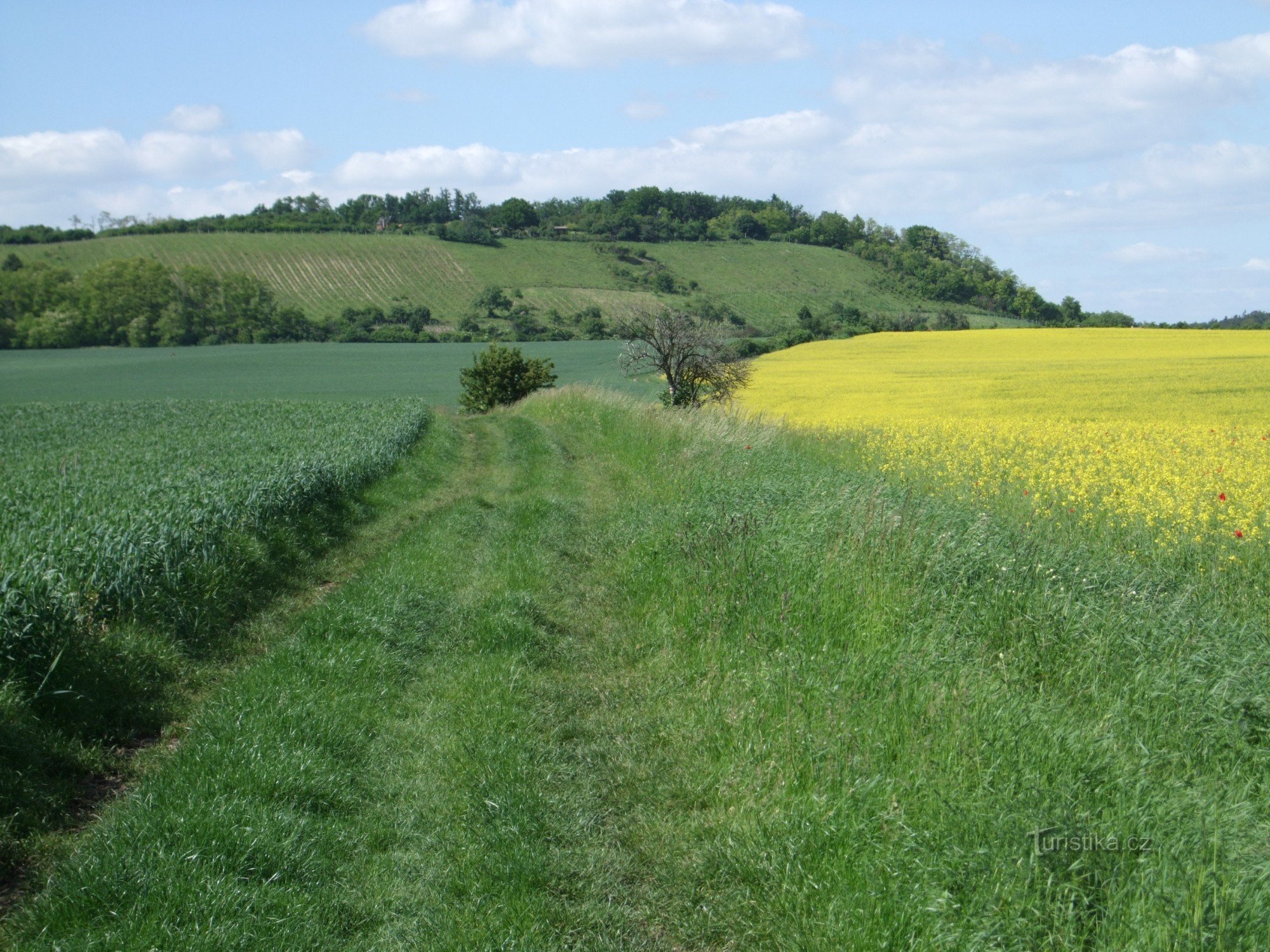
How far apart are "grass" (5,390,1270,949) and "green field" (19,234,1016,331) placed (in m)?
75.6

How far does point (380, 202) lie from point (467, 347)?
245 feet

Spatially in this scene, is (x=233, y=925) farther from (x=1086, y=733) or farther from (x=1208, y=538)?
(x=1208, y=538)

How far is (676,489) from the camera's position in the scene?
12.0 meters

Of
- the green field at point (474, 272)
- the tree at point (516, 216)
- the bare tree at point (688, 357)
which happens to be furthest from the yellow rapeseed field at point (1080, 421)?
the tree at point (516, 216)

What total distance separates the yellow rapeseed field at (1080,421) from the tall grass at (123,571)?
8353 mm

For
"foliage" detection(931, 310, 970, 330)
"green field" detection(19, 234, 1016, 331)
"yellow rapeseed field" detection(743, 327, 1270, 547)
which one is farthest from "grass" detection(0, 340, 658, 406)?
"foliage" detection(931, 310, 970, 330)

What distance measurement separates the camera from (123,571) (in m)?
6.98

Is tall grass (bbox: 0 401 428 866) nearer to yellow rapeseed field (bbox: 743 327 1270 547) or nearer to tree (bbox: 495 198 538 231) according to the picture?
yellow rapeseed field (bbox: 743 327 1270 547)

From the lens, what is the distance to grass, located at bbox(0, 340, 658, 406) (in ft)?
146

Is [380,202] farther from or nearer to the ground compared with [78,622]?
farther from the ground

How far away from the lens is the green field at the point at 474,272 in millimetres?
91250

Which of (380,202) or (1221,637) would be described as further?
(380,202)

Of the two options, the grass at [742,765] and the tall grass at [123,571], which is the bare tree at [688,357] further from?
the grass at [742,765]

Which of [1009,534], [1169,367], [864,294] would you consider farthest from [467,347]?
[1009,534]
